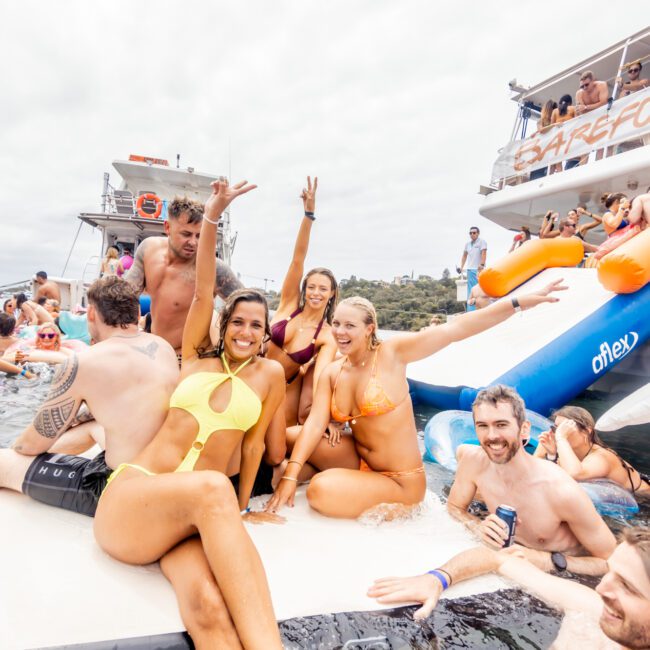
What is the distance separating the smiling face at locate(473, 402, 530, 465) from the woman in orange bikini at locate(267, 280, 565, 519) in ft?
1.35

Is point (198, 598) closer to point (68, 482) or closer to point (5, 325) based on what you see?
point (68, 482)

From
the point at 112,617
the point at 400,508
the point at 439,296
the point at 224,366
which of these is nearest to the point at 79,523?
the point at 112,617

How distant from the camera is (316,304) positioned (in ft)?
11.0

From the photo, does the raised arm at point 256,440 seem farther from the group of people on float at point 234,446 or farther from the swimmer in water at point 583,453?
the swimmer in water at point 583,453

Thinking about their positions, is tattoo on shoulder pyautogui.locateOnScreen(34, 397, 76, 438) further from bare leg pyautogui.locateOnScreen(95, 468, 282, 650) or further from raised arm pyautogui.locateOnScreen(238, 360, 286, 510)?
raised arm pyautogui.locateOnScreen(238, 360, 286, 510)

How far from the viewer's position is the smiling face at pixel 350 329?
2680 millimetres

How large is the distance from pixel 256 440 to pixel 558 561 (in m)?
1.70

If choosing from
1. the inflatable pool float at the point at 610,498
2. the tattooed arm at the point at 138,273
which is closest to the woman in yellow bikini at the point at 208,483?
the tattooed arm at the point at 138,273

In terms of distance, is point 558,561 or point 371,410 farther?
point 371,410

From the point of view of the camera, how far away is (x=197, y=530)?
5.49 feet

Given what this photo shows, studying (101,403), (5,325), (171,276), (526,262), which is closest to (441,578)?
(101,403)

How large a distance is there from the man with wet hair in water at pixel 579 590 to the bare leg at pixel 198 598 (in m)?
0.66

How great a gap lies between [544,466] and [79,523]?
99.3 inches

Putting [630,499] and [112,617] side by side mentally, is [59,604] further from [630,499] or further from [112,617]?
[630,499]
